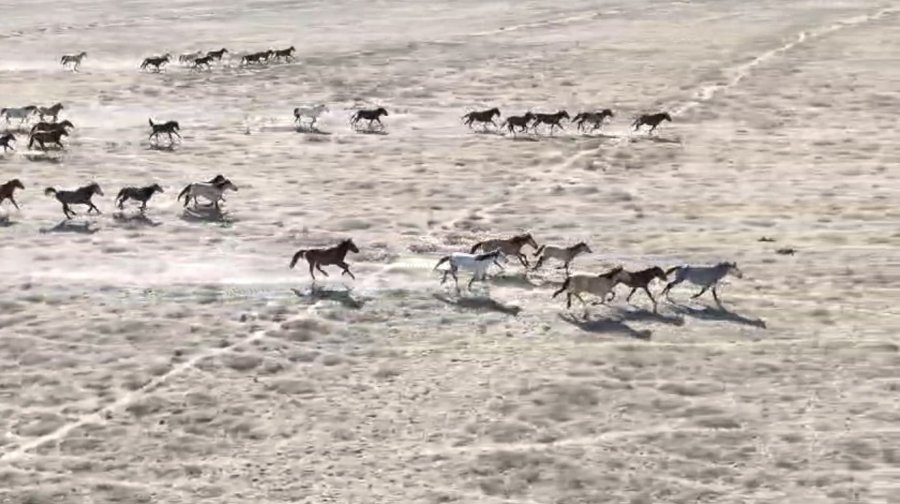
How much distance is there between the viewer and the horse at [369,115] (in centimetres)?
3106

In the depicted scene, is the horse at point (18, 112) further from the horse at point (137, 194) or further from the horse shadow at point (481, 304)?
the horse shadow at point (481, 304)

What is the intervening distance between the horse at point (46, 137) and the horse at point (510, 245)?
41.9 ft

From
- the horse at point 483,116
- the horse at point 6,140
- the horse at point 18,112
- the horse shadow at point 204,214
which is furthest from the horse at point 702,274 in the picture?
the horse at point 18,112

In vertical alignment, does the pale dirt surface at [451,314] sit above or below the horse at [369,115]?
below

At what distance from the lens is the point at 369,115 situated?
102 ft

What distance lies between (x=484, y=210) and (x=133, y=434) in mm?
10372

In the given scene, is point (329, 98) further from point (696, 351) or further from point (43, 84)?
point (696, 351)

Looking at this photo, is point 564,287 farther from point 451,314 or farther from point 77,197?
point 77,197

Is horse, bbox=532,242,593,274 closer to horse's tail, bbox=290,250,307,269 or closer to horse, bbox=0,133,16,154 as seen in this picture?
horse's tail, bbox=290,250,307,269

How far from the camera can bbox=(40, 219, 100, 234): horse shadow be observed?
21422 millimetres

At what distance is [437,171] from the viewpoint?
26.1 metres

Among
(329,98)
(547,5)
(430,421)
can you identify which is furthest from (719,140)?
(547,5)

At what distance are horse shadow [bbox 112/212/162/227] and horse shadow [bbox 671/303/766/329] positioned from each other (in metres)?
9.37

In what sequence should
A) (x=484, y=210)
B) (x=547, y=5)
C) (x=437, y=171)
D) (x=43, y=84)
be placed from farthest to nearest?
1. (x=547, y=5)
2. (x=43, y=84)
3. (x=437, y=171)
4. (x=484, y=210)
